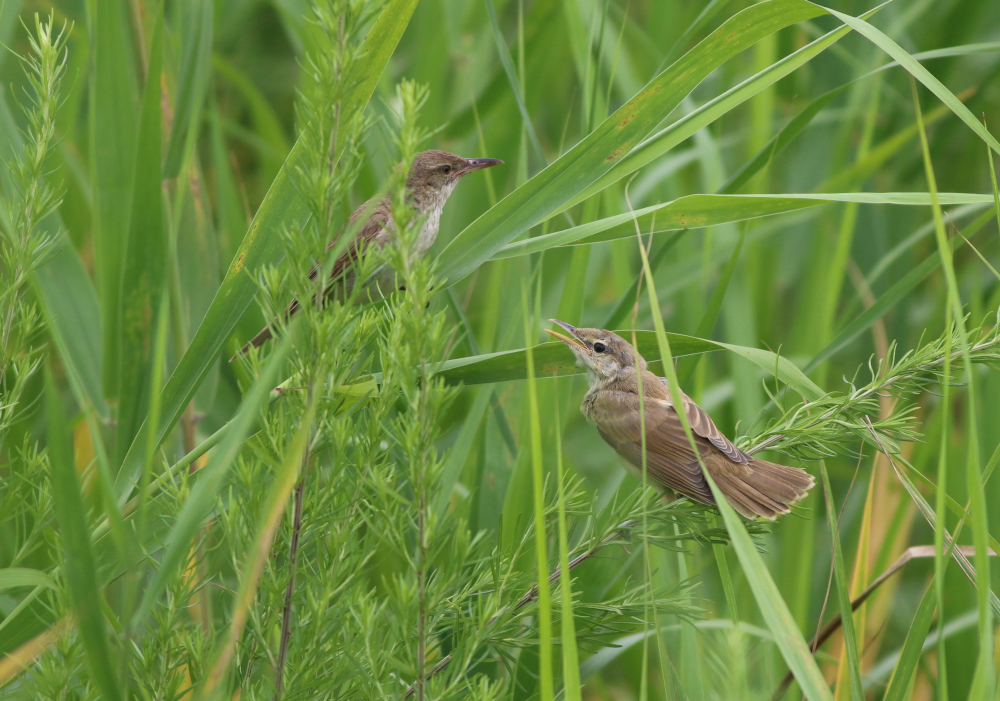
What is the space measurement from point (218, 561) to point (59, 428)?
2.86ft

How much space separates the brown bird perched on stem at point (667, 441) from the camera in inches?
85.4

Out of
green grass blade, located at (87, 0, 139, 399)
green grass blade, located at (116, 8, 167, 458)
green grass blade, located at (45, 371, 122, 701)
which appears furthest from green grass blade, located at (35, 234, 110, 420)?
green grass blade, located at (45, 371, 122, 701)

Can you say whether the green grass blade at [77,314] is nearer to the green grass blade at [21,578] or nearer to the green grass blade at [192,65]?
the green grass blade at [192,65]

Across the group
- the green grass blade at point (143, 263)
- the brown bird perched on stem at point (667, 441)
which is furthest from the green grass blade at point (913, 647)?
the green grass blade at point (143, 263)

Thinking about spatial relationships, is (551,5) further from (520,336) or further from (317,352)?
(317,352)

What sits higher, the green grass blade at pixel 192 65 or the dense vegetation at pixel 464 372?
the green grass blade at pixel 192 65

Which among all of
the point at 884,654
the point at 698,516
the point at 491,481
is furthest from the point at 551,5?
the point at 884,654

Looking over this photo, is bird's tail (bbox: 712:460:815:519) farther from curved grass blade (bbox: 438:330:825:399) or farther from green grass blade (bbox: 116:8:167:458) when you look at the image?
green grass blade (bbox: 116:8:167:458)

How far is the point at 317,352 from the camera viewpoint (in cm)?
127

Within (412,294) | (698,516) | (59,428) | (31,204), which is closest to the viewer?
(59,428)

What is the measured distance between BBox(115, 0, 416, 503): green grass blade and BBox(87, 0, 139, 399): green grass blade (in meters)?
0.57

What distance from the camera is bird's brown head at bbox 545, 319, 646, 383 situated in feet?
7.44

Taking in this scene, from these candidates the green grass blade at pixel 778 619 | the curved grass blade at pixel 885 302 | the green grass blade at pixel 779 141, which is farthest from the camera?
the green grass blade at pixel 779 141

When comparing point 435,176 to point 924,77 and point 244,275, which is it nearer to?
point 244,275
